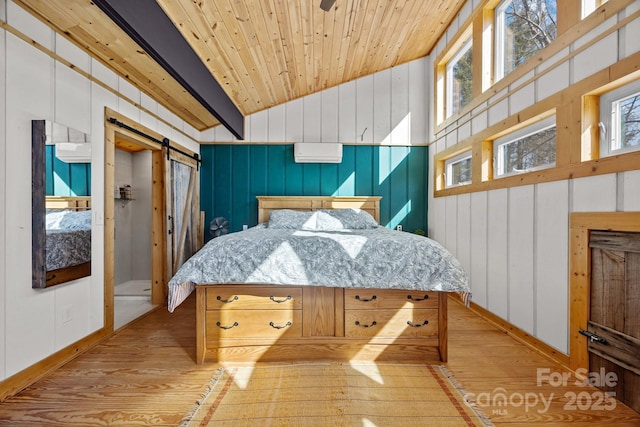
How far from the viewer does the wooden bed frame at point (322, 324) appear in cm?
209

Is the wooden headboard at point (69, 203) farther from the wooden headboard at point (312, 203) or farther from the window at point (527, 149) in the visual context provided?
the window at point (527, 149)

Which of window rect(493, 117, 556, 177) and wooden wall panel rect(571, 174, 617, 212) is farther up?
window rect(493, 117, 556, 177)

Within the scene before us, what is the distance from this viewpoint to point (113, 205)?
2.65 meters

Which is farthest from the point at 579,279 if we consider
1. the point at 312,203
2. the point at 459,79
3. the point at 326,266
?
the point at 312,203

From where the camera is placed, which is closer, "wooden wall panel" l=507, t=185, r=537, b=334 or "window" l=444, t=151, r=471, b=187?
"wooden wall panel" l=507, t=185, r=537, b=334

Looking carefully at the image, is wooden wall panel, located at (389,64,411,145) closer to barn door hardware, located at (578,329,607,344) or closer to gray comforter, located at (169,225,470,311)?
gray comforter, located at (169,225,470,311)

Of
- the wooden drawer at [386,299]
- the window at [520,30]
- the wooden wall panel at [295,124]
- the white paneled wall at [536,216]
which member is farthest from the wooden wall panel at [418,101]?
the wooden drawer at [386,299]

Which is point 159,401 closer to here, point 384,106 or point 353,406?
point 353,406

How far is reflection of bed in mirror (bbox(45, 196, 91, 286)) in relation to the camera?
196 centimetres

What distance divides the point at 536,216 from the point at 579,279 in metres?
0.56

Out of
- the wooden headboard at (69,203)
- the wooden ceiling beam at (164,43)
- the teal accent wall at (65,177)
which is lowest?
the wooden headboard at (69,203)

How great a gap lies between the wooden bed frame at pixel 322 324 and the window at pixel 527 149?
1.42 metres

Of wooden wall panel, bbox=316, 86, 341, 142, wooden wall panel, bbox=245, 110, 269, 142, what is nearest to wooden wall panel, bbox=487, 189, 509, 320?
wooden wall panel, bbox=316, 86, 341, 142

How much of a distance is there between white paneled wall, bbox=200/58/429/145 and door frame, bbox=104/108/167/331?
4.07ft
